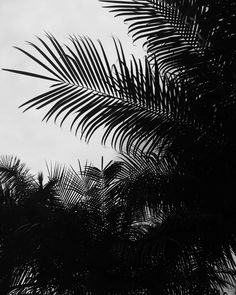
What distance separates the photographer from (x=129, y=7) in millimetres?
3303

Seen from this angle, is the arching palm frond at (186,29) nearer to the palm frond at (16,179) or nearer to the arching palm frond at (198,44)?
the arching palm frond at (198,44)

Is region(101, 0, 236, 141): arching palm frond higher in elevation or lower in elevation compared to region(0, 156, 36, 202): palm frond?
lower

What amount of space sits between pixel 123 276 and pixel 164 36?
358 cm

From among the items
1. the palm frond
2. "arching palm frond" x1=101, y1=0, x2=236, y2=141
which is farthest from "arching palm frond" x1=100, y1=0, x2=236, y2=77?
the palm frond

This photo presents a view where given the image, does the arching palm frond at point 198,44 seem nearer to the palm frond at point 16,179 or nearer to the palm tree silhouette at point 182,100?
the palm tree silhouette at point 182,100

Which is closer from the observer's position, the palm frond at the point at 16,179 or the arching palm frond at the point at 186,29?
the arching palm frond at the point at 186,29

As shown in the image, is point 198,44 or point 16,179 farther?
point 16,179

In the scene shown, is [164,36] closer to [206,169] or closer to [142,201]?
[206,169]

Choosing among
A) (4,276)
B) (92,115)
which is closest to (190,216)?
(92,115)

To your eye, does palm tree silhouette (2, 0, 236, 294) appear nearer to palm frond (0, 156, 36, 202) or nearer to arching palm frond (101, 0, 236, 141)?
arching palm frond (101, 0, 236, 141)

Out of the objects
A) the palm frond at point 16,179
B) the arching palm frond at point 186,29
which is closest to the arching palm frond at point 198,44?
the arching palm frond at point 186,29

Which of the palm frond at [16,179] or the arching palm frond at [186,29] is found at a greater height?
the palm frond at [16,179]

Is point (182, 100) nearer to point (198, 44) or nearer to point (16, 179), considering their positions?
point (198, 44)

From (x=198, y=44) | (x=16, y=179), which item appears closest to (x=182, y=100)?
(x=198, y=44)
